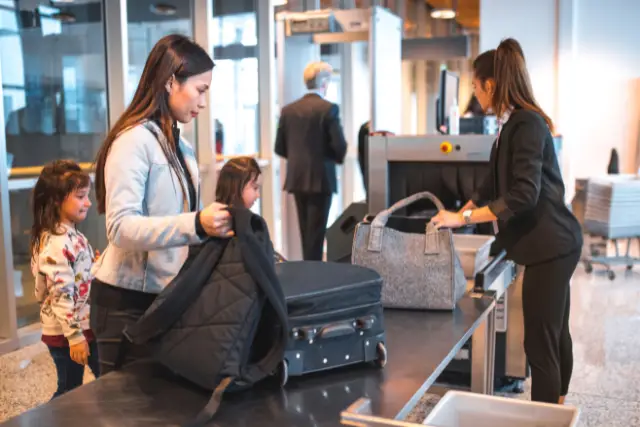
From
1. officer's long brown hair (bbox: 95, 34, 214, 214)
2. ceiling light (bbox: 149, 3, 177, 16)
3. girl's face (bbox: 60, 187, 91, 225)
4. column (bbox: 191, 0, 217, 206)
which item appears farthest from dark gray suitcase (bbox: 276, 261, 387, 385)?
ceiling light (bbox: 149, 3, 177, 16)

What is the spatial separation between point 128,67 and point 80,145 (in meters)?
0.57

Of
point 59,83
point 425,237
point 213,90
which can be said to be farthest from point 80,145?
point 425,237

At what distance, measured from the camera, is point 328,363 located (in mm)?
1434

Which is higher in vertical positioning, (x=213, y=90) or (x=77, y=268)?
(x=213, y=90)

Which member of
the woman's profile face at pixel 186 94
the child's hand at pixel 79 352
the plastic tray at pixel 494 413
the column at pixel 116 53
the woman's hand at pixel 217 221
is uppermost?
the column at pixel 116 53

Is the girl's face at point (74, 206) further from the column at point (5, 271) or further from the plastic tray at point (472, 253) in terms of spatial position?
the column at point (5, 271)

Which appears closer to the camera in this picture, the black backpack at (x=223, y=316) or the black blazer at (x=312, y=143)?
the black backpack at (x=223, y=316)

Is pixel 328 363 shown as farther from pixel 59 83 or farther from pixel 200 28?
pixel 200 28

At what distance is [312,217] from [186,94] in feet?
12.0

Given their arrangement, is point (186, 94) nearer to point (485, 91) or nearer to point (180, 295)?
point (180, 295)

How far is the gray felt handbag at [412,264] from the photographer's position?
1933mm

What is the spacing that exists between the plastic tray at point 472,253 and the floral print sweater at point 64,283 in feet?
3.87

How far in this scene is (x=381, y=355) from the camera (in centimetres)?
150

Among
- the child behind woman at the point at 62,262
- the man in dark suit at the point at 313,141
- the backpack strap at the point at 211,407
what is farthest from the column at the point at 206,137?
the backpack strap at the point at 211,407
